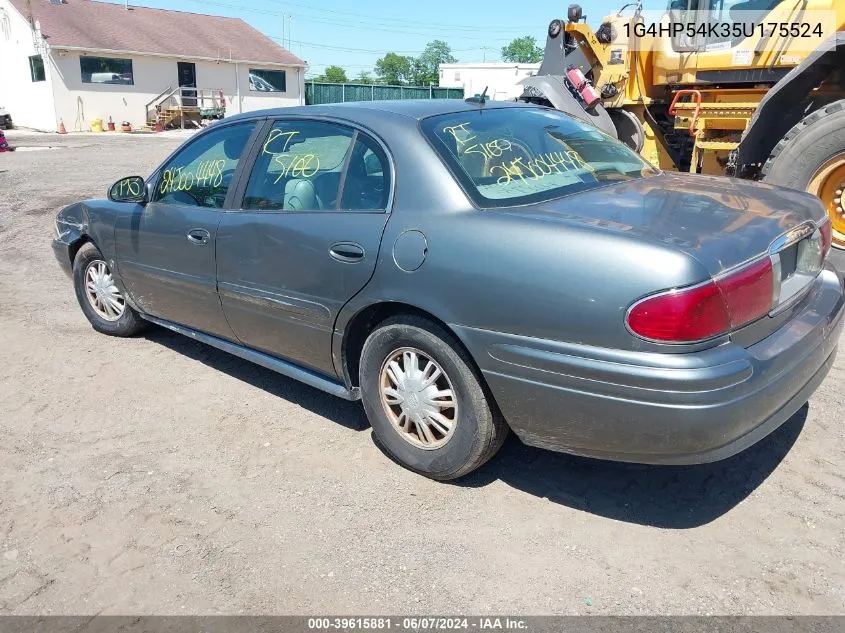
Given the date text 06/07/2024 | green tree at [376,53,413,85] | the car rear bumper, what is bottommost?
the date text 06/07/2024

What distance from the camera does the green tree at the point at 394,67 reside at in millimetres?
93562

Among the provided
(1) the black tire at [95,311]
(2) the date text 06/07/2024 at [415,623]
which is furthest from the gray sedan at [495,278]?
(1) the black tire at [95,311]

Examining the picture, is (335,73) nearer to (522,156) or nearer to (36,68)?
(36,68)

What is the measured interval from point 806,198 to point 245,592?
3.07m

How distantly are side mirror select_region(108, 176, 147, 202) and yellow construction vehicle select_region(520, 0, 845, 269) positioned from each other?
4.94 meters

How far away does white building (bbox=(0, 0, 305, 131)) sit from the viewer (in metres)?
30.9

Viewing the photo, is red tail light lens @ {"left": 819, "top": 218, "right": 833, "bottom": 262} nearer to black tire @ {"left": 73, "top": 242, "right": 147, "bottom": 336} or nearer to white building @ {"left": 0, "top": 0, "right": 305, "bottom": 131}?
black tire @ {"left": 73, "top": 242, "right": 147, "bottom": 336}

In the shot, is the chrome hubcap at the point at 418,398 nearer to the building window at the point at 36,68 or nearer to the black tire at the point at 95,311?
the black tire at the point at 95,311

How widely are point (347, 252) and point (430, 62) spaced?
101434 mm

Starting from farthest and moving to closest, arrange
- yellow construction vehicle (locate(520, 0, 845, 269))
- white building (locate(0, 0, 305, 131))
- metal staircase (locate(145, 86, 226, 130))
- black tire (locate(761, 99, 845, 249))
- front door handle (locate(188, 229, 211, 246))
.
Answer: metal staircase (locate(145, 86, 226, 130)), white building (locate(0, 0, 305, 131)), yellow construction vehicle (locate(520, 0, 845, 269)), black tire (locate(761, 99, 845, 249)), front door handle (locate(188, 229, 211, 246))

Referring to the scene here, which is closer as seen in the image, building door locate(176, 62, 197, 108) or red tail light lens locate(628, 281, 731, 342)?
red tail light lens locate(628, 281, 731, 342)

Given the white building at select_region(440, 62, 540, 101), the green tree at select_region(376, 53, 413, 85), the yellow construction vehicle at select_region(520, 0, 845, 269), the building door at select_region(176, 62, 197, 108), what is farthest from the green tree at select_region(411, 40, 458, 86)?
the yellow construction vehicle at select_region(520, 0, 845, 269)

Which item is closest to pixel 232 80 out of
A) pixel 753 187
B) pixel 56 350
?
pixel 56 350

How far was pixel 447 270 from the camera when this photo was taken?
2.93m
